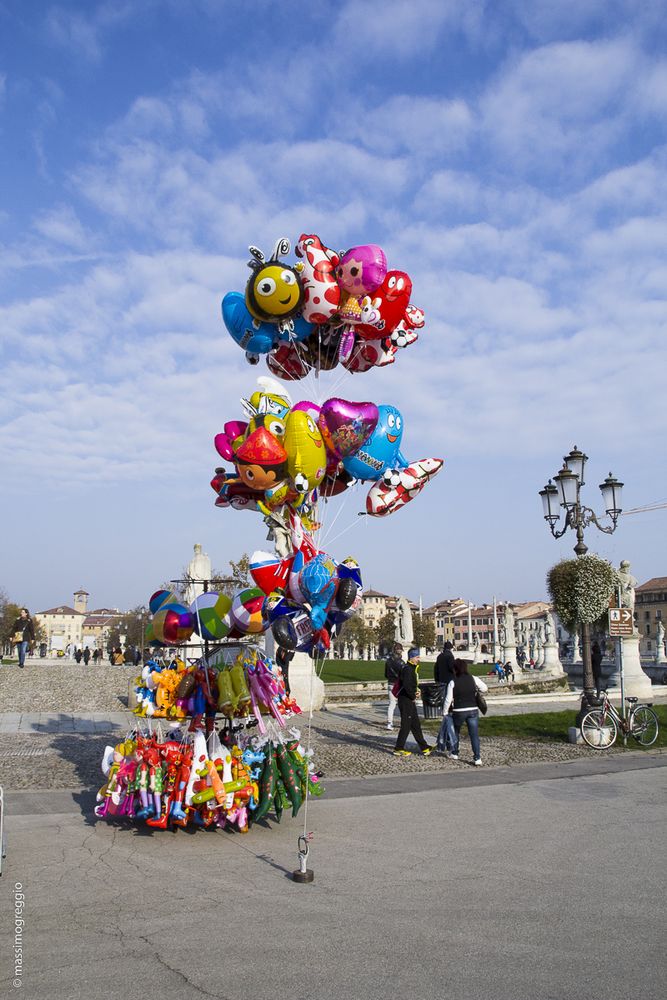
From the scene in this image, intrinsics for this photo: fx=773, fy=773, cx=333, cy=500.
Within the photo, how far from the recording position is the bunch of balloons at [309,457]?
8.09 meters

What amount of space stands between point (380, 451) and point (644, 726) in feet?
28.6

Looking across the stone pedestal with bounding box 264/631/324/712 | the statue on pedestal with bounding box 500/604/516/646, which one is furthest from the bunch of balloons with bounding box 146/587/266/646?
the statue on pedestal with bounding box 500/604/516/646

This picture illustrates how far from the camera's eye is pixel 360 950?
4.51m

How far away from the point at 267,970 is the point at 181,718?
3.74 metres

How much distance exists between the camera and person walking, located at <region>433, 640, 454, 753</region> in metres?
12.5

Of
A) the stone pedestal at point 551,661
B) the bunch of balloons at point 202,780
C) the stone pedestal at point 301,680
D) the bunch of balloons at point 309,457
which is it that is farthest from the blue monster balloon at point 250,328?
the stone pedestal at point 551,661

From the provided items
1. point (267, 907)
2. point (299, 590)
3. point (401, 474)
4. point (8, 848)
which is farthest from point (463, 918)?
point (401, 474)

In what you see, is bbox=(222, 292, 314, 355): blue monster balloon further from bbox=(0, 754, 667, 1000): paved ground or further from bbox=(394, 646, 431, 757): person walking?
bbox=(394, 646, 431, 757): person walking

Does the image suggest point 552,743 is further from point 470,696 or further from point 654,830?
point 654,830

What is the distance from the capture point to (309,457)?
26.7 ft

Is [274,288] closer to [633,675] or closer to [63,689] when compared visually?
[63,689]

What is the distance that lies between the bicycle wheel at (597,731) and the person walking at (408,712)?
2.91m

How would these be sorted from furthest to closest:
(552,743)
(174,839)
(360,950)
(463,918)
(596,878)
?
(552,743) < (174,839) < (596,878) < (463,918) < (360,950)

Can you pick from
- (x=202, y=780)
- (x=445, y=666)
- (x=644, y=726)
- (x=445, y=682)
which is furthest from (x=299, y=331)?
(x=644, y=726)
